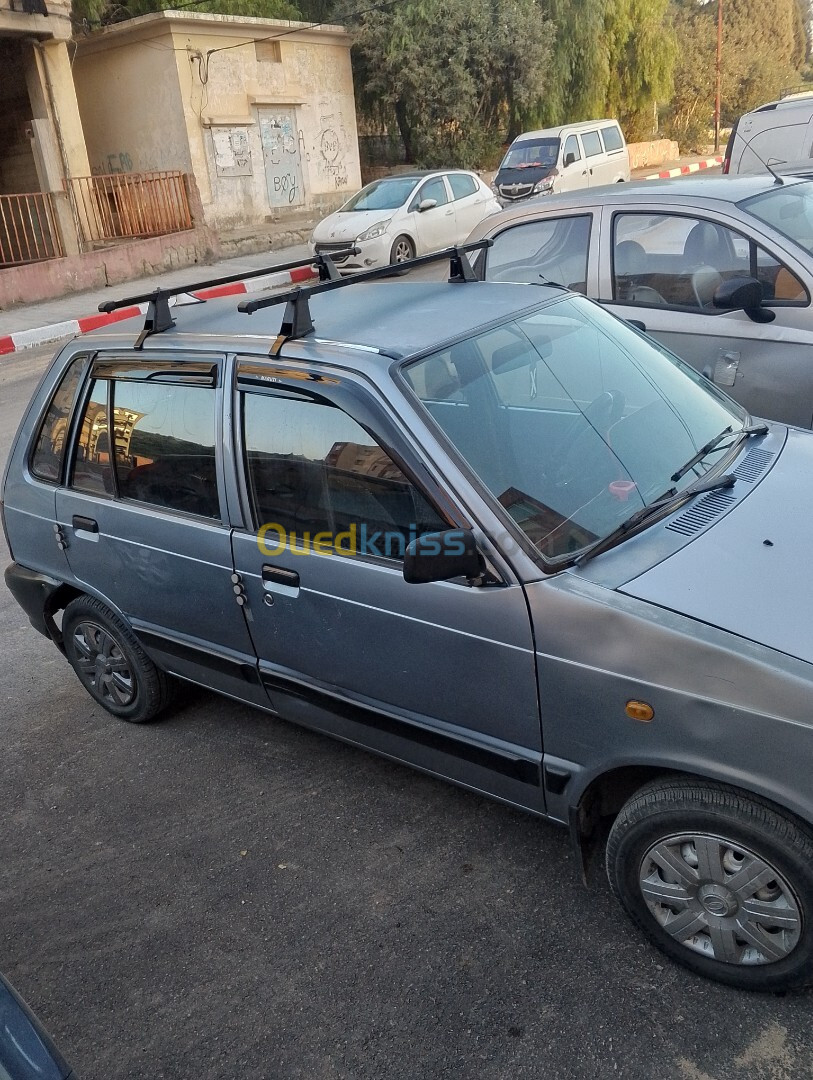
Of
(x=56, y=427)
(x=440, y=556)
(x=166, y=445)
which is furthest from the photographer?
(x=56, y=427)

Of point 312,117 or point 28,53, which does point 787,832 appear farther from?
point 312,117

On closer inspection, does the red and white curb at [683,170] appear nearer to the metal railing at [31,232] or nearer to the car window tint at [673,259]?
the metal railing at [31,232]

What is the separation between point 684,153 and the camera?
36.9 meters

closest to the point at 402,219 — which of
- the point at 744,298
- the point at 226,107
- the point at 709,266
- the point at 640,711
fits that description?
the point at 226,107

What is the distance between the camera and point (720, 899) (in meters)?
2.42

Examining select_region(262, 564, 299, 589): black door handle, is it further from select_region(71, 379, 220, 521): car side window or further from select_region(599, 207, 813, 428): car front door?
select_region(599, 207, 813, 428): car front door

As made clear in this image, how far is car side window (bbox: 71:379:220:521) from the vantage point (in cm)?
334

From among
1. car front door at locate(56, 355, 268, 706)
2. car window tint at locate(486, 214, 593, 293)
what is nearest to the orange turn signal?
car front door at locate(56, 355, 268, 706)

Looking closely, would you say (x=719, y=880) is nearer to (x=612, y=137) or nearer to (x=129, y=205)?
(x=129, y=205)

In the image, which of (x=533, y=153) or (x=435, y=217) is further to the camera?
(x=533, y=153)

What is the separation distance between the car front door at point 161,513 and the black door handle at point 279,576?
0.19 meters

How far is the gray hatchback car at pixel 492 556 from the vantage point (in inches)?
92.4

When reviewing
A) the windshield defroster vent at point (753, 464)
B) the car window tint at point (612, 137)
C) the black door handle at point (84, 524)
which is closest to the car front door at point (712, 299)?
the windshield defroster vent at point (753, 464)

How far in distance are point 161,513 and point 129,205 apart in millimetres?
16384
